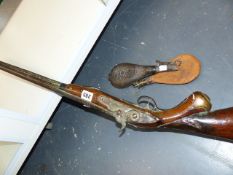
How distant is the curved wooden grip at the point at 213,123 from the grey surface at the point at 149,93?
301mm

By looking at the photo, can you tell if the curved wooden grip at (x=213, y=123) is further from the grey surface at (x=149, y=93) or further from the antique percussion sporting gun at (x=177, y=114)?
the grey surface at (x=149, y=93)

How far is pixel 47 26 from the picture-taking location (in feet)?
5.80

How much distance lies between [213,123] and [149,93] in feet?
1.68

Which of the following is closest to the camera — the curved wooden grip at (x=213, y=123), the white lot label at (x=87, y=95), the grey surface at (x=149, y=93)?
the curved wooden grip at (x=213, y=123)

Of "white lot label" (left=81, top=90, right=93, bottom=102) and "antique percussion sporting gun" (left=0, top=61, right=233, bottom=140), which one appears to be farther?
"white lot label" (left=81, top=90, right=93, bottom=102)

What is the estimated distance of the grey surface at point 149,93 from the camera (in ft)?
5.60

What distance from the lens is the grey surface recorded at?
171 cm

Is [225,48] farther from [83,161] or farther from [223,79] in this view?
[83,161]

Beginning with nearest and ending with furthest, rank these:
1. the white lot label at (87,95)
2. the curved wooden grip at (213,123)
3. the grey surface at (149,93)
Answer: the curved wooden grip at (213,123), the white lot label at (87,95), the grey surface at (149,93)

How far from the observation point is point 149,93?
1.82 meters

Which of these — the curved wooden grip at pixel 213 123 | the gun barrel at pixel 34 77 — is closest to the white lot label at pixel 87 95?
the gun barrel at pixel 34 77

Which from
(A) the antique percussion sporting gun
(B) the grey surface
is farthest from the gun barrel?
(B) the grey surface

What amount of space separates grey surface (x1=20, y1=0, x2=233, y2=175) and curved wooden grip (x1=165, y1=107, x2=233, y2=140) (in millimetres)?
301

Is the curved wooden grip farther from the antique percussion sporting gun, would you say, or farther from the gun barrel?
the gun barrel
